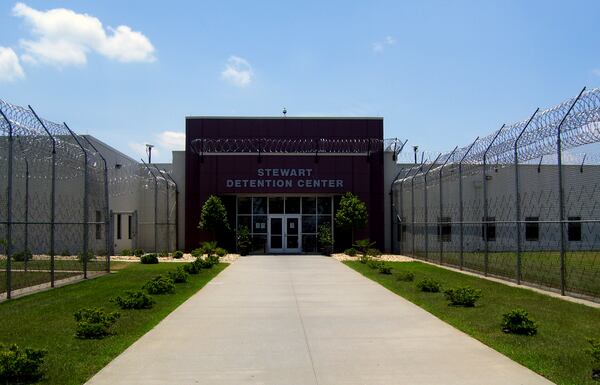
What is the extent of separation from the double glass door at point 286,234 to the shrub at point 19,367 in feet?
90.3

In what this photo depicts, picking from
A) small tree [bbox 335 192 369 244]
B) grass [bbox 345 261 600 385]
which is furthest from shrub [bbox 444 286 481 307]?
small tree [bbox 335 192 369 244]

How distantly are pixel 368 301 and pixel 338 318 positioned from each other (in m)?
2.49

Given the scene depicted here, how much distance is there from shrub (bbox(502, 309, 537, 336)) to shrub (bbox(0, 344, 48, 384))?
6.68 m

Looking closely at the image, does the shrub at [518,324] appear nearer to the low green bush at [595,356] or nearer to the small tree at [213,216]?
the low green bush at [595,356]

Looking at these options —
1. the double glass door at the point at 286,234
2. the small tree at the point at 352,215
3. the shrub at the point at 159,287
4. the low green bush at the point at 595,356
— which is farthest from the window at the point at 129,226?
the low green bush at the point at 595,356

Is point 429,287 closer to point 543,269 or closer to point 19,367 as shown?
point 543,269

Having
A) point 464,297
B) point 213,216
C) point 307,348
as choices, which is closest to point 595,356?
point 307,348

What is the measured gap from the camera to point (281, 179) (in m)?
33.3

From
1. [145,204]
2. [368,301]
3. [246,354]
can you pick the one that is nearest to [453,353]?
[246,354]

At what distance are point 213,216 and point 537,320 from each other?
2278 centimetres

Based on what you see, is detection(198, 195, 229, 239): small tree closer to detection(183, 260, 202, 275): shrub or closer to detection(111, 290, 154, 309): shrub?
detection(183, 260, 202, 275): shrub

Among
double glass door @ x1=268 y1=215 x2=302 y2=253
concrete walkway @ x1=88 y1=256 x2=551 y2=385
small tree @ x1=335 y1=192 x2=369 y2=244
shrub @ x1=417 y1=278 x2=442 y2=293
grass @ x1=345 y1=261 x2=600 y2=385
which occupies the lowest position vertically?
concrete walkway @ x1=88 y1=256 x2=551 y2=385

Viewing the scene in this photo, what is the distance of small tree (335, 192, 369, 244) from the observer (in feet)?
104

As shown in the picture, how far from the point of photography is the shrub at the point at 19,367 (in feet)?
21.1
